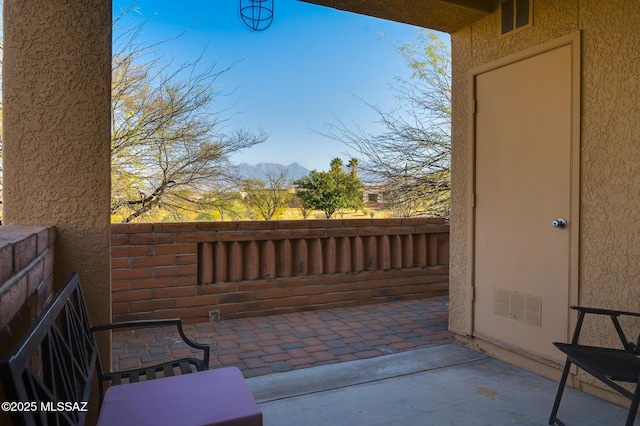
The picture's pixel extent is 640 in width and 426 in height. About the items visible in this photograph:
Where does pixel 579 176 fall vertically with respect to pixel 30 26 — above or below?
below

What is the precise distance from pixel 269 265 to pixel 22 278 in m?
3.35

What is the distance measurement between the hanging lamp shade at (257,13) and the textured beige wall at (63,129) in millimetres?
2381

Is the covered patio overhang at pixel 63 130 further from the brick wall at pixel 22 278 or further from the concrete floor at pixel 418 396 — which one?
the concrete floor at pixel 418 396

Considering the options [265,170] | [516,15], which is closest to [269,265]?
[516,15]

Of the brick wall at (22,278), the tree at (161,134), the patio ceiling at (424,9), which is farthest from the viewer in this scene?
the tree at (161,134)

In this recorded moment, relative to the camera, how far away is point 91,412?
7.10ft

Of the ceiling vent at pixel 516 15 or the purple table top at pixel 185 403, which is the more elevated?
the ceiling vent at pixel 516 15

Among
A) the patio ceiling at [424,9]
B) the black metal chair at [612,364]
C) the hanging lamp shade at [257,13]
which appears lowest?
the black metal chair at [612,364]

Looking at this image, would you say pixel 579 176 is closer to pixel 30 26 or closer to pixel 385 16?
pixel 385 16

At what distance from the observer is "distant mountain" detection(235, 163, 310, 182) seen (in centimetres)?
894

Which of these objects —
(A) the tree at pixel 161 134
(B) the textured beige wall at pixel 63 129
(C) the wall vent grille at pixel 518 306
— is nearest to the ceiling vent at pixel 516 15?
(C) the wall vent grille at pixel 518 306

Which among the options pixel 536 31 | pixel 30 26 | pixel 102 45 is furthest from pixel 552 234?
pixel 30 26

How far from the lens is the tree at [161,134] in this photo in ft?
23.2

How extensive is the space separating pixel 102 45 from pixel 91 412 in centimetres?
177
